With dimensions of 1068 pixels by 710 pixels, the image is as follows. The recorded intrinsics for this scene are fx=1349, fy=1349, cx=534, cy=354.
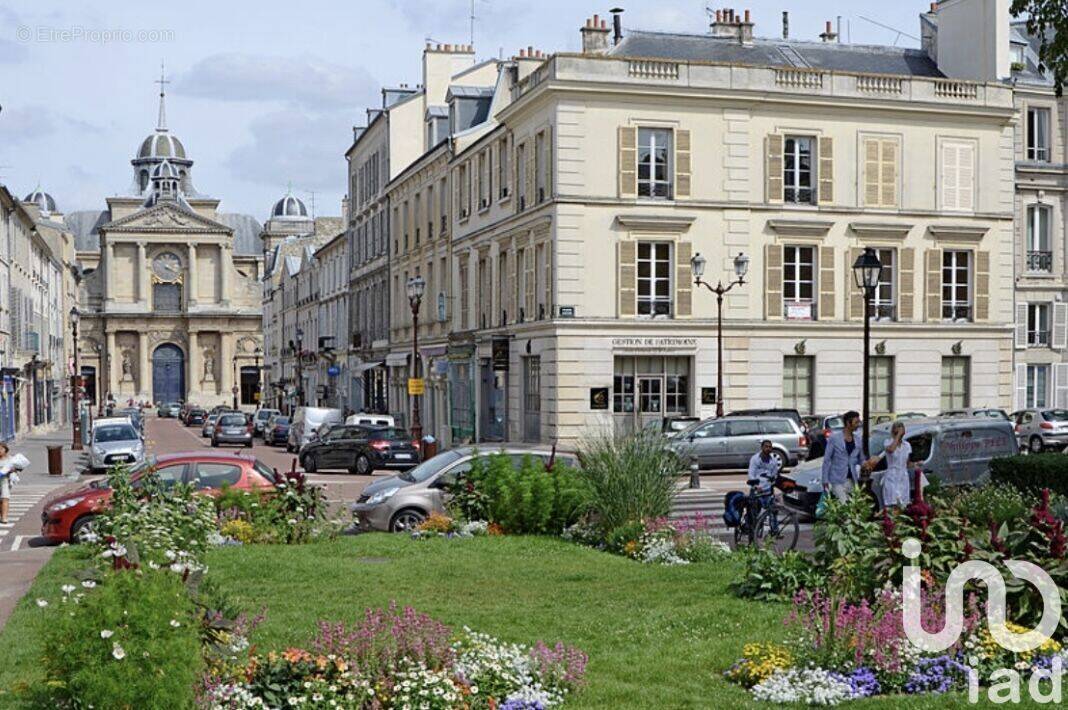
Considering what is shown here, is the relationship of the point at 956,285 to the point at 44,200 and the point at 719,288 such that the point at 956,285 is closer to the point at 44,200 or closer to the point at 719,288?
the point at 719,288

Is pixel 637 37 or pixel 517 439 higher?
pixel 637 37

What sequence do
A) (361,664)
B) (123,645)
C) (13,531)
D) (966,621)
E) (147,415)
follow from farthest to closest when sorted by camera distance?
(147,415), (13,531), (966,621), (361,664), (123,645)

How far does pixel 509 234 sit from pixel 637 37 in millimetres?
6977

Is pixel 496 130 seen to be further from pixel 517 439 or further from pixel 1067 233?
pixel 1067 233

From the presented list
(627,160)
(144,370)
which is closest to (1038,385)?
(627,160)

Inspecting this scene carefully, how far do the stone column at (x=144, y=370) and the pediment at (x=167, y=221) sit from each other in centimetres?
1074

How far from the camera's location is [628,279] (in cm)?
3697

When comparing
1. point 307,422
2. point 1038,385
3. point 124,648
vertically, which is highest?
point 1038,385

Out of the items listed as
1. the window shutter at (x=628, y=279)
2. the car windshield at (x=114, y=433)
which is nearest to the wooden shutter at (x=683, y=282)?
the window shutter at (x=628, y=279)

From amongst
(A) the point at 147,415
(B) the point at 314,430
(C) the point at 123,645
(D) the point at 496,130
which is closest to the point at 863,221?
(D) the point at 496,130

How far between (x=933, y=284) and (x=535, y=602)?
29.5 metres

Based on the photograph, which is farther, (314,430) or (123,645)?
(314,430)

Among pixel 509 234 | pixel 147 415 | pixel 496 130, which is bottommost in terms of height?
pixel 147 415

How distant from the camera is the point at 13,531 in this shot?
72.1ft
